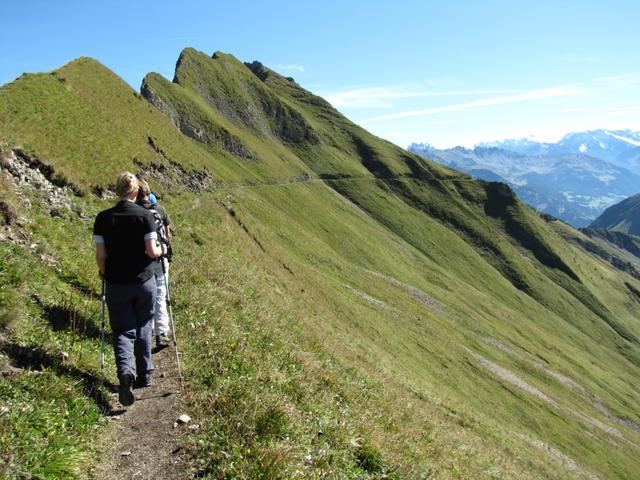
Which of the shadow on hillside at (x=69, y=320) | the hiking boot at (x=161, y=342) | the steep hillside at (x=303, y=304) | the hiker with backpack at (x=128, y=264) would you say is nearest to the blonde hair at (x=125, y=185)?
the hiker with backpack at (x=128, y=264)

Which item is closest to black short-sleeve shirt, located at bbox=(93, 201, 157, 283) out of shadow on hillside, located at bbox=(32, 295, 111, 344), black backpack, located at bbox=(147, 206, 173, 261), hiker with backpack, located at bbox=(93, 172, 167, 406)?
hiker with backpack, located at bbox=(93, 172, 167, 406)

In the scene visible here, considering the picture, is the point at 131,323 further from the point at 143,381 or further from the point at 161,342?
the point at 161,342

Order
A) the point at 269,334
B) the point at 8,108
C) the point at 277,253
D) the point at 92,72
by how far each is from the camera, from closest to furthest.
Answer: the point at 269,334, the point at 8,108, the point at 277,253, the point at 92,72

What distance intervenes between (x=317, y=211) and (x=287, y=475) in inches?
3971

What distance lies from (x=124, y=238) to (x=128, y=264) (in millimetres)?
533

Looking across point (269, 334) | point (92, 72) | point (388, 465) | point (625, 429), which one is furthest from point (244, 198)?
point (625, 429)

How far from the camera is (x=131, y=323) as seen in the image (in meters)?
8.75

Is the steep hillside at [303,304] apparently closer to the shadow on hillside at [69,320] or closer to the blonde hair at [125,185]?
the shadow on hillside at [69,320]

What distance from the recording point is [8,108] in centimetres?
3316

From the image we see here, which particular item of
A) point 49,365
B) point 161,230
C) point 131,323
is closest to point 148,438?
point 131,323

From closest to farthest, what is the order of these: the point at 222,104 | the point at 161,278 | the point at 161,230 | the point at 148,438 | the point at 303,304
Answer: the point at 148,438 → the point at 161,230 → the point at 161,278 → the point at 303,304 → the point at 222,104

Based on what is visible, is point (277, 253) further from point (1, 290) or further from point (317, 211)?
A: point (317, 211)

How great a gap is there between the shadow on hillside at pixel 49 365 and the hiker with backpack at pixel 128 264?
2.15ft

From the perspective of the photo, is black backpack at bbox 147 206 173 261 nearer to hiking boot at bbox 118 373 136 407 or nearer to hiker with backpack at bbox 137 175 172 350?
hiker with backpack at bbox 137 175 172 350
